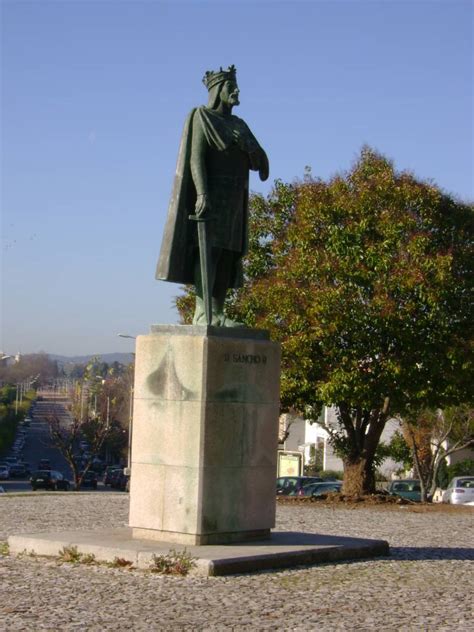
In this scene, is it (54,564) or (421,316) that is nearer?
(54,564)

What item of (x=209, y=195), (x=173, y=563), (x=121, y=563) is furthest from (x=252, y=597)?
(x=209, y=195)

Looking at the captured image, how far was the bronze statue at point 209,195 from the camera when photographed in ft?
40.9

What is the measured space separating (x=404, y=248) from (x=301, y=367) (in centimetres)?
338

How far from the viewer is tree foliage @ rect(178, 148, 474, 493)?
76.4ft

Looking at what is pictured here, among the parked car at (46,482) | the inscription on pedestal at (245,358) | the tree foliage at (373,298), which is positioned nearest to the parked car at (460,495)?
the tree foliage at (373,298)

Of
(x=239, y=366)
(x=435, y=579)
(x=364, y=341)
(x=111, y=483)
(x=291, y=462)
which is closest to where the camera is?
(x=435, y=579)

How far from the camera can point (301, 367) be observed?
23812 millimetres

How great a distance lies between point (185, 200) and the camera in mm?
12633

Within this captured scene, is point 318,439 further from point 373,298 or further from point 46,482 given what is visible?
point 373,298

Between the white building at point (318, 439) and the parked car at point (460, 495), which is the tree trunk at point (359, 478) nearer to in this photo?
the parked car at point (460, 495)

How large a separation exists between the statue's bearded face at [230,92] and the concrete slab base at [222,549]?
4.94 meters

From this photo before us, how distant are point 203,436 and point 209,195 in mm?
2764

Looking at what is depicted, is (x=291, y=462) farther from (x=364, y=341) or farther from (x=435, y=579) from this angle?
(x=435, y=579)

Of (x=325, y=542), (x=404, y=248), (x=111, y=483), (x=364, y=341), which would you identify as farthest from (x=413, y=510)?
(x=111, y=483)
